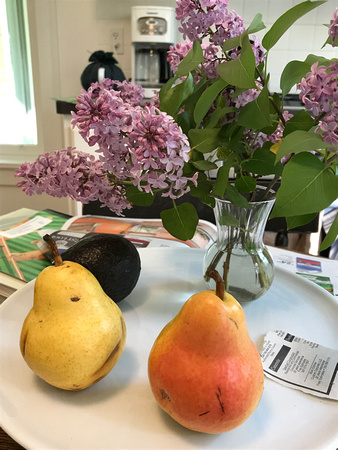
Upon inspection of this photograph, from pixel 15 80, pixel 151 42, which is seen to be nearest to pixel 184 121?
pixel 151 42

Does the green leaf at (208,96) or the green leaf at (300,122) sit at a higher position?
the green leaf at (208,96)

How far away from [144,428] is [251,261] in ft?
0.93

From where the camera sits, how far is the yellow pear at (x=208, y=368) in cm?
35

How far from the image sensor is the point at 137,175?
39 cm

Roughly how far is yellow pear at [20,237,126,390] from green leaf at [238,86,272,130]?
237 millimetres

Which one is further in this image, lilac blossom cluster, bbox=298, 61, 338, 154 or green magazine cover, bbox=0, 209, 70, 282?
green magazine cover, bbox=0, 209, 70, 282

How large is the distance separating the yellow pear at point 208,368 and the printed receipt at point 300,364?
9 centimetres

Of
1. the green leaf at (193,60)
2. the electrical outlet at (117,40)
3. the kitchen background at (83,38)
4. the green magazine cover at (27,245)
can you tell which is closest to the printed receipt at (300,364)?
the green leaf at (193,60)

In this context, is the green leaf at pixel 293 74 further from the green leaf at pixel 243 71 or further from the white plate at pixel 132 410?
the white plate at pixel 132 410

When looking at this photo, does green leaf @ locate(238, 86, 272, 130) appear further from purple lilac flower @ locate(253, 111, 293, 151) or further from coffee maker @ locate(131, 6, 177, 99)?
coffee maker @ locate(131, 6, 177, 99)

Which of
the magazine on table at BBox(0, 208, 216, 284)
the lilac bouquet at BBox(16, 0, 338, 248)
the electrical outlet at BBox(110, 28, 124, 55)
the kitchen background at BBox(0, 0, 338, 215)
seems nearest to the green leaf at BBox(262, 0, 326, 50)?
the lilac bouquet at BBox(16, 0, 338, 248)

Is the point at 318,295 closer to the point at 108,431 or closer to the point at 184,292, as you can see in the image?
the point at 184,292

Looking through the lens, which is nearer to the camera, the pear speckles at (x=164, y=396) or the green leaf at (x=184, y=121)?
the pear speckles at (x=164, y=396)

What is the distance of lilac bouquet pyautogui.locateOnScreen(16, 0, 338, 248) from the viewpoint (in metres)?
0.37
